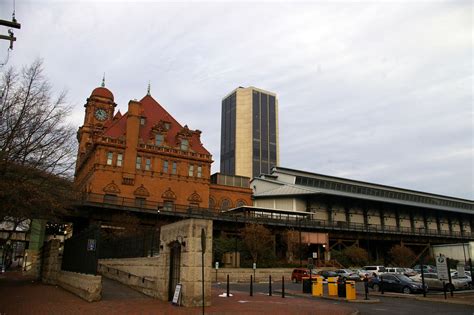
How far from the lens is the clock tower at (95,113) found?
233 ft

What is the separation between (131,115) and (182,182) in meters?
12.8

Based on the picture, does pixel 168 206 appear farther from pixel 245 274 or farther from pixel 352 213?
pixel 352 213

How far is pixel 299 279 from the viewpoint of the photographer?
41.1 metres

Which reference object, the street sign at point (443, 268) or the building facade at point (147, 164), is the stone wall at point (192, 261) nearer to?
the street sign at point (443, 268)

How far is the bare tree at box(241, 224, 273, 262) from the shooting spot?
50.9 meters

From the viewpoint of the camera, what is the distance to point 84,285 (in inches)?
744

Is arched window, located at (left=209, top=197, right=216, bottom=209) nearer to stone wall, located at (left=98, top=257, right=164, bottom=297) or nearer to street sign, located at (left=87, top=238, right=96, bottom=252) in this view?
stone wall, located at (left=98, top=257, right=164, bottom=297)

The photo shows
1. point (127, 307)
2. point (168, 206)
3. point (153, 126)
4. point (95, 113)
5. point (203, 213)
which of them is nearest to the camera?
point (127, 307)

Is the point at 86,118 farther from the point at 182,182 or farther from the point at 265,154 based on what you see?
the point at 265,154

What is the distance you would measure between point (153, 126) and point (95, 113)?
55.6 feet

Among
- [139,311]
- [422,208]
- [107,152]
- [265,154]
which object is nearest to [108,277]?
[139,311]

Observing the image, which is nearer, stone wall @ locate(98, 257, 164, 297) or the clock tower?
stone wall @ locate(98, 257, 164, 297)

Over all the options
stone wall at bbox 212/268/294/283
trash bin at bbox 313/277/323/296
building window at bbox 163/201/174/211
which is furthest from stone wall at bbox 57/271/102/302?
building window at bbox 163/201/174/211

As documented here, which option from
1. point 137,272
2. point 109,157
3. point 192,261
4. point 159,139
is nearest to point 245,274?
point 137,272
